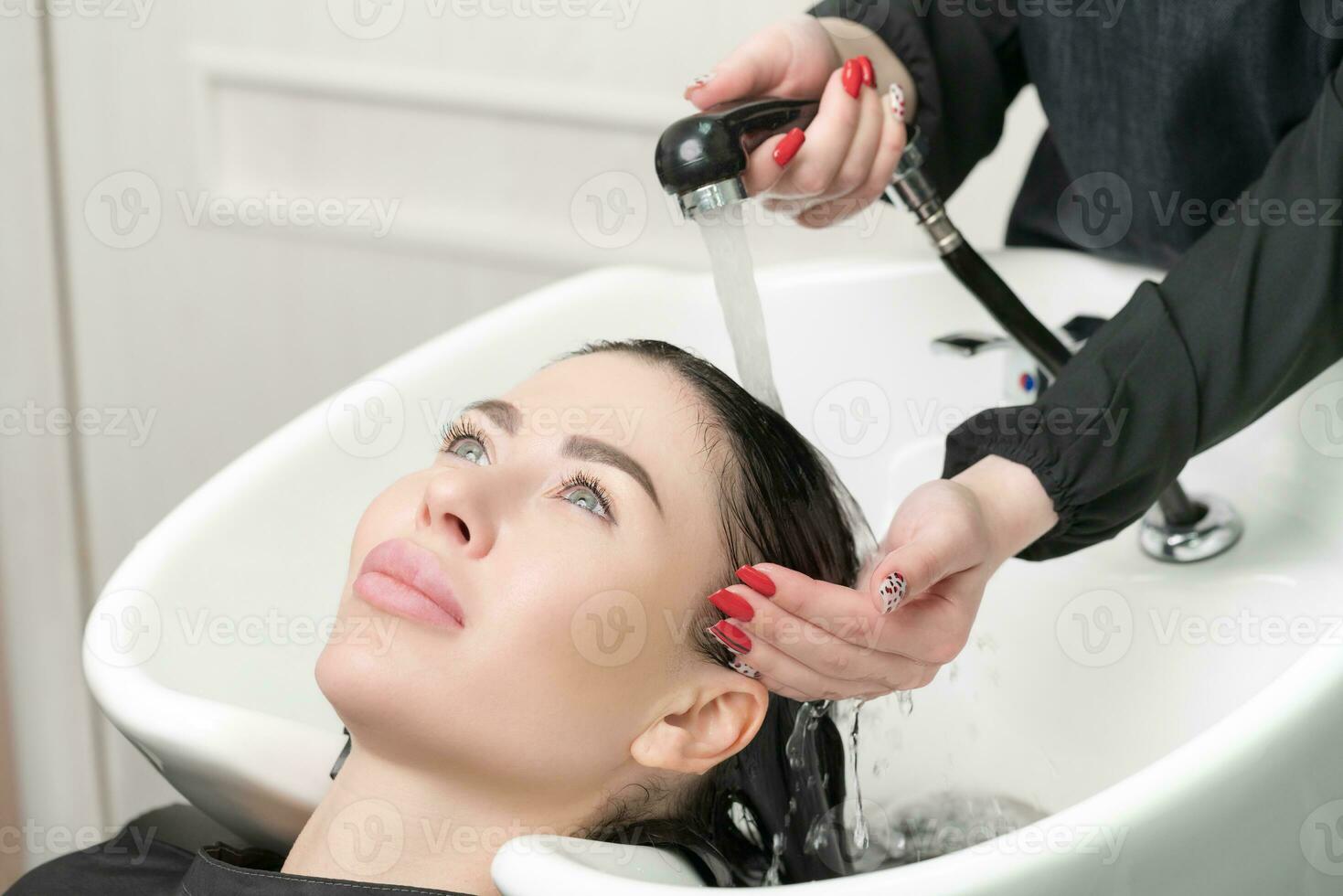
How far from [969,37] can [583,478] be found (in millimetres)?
645

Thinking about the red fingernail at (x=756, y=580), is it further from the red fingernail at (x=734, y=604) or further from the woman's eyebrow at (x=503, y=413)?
the woman's eyebrow at (x=503, y=413)

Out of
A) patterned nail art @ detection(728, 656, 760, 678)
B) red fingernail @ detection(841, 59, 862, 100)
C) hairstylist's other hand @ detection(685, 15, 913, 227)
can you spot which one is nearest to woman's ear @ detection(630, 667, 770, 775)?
patterned nail art @ detection(728, 656, 760, 678)

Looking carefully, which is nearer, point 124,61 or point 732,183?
point 732,183

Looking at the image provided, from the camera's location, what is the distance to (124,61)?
2029 millimetres

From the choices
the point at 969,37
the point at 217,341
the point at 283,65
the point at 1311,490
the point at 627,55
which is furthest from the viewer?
the point at 217,341

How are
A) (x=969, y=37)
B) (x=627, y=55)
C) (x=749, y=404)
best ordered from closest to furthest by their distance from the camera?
1. (x=749, y=404)
2. (x=969, y=37)
3. (x=627, y=55)

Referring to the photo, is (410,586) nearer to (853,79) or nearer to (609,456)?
(609,456)

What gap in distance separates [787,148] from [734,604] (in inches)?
14.9

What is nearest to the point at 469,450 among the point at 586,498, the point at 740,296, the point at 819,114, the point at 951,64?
the point at 586,498

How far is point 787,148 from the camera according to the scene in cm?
101

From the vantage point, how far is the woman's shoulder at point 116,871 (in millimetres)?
1001

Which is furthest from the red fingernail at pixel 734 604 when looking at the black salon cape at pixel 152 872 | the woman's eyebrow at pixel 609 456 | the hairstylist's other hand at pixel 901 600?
the black salon cape at pixel 152 872

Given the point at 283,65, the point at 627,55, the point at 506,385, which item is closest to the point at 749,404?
the point at 506,385

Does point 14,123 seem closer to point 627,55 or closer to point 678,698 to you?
point 627,55
